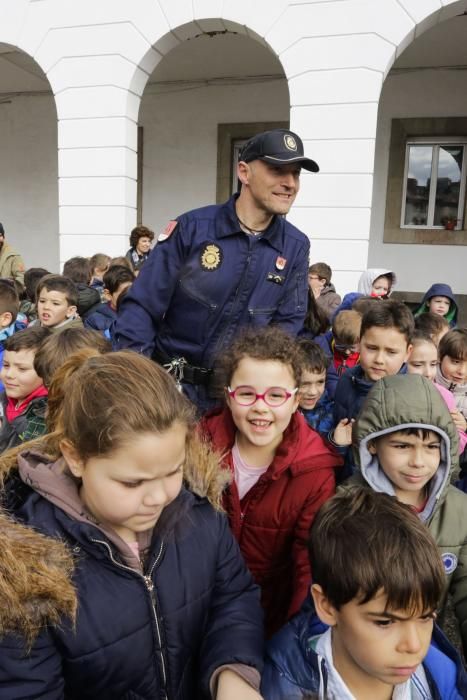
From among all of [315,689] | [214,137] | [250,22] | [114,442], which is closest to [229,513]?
[315,689]

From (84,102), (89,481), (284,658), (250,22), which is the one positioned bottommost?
(284,658)

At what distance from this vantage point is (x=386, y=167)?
8.45m

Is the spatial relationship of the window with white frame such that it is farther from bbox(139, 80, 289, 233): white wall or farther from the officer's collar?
the officer's collar

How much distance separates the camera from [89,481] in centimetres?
113

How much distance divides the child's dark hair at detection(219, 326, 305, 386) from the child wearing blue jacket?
0.53 meters

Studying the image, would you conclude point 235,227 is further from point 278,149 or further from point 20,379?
point 20,379

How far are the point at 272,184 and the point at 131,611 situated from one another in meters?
1.51

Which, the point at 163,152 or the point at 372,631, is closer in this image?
the point at 372,631

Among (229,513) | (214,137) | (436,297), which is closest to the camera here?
(229,513)

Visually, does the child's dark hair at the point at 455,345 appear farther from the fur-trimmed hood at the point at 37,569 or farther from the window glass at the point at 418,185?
the window glass at the point at 418,185

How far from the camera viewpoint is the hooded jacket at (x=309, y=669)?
3.90ft

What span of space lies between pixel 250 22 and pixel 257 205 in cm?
493

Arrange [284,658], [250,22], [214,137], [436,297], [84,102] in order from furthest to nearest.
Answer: [214,137], [84,102], [250,22], [436,297], [284,658]

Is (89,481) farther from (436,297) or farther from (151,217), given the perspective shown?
(151,217)
